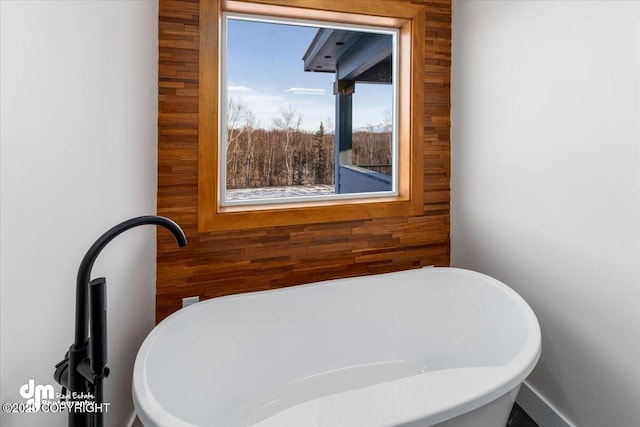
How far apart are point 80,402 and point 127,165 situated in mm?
1003

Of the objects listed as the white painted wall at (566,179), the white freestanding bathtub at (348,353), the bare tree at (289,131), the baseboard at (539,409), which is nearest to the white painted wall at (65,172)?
the white freestanding bathtub at (348,353)

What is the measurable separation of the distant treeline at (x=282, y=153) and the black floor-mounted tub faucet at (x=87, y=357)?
4.64 feet

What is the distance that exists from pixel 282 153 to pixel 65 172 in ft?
4.46

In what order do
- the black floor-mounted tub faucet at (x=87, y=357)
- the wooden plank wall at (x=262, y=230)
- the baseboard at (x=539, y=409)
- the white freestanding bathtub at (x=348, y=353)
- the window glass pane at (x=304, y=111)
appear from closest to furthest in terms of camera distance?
the black floor-mounted tub faucet at (x=87, y=357)
the white freestanding bathtub at (x=348, y=353)
the baseboard at (x=539, y=409)
the wooden plank wall at (x=262, y=230)
the window glass pane at (x=304, y=111)

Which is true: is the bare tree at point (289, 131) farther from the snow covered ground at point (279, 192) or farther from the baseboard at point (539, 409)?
the baseboard at point (539, 409)

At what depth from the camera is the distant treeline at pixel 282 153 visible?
2.20 metres

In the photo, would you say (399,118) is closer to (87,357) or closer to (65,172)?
(65,172)

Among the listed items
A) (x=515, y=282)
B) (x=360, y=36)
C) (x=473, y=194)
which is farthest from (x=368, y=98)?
(x=515, y=282)

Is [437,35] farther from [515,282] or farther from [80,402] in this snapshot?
[80,402]

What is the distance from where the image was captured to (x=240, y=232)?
2.04 m

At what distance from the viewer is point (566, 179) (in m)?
1.68

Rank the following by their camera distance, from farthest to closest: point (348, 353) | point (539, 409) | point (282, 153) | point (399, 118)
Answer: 1. point (399, 118)
2. point (282, 153)
3. point (348, 353)
4. point (539, 409)

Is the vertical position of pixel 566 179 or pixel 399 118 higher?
pixel 399 118

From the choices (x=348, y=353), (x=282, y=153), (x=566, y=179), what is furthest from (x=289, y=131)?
(x=566, y=179)
